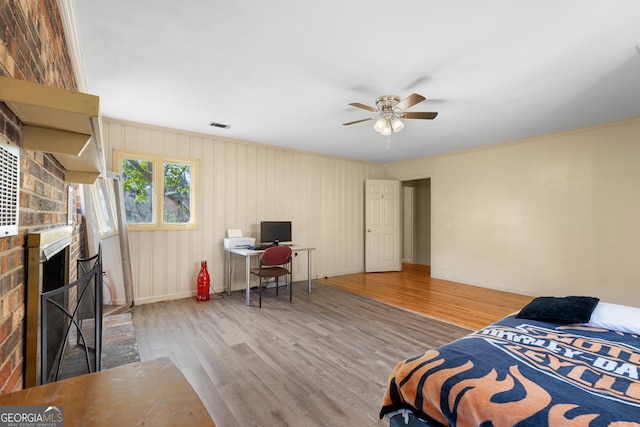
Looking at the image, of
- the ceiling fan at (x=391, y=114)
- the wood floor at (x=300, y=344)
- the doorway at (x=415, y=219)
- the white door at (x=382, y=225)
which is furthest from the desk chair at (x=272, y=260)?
the doorway at (x=415, y=219)

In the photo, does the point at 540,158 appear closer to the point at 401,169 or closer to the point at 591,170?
the point at 591,170

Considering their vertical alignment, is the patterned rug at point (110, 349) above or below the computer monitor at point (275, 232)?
below

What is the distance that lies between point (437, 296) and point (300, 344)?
2.61 meters

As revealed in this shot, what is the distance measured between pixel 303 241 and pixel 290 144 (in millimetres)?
1815

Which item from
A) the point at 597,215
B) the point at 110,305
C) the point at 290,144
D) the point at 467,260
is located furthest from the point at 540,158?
the point at 110,305

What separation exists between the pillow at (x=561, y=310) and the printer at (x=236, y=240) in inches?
138

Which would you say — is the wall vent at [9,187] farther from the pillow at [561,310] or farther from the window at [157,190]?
the window at [157,190]

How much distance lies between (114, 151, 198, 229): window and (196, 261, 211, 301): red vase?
649 mm

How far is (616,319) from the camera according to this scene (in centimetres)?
176

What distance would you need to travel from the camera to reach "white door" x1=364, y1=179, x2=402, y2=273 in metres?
6.33

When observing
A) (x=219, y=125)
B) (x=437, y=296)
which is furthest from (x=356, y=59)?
(x=437, y=296)

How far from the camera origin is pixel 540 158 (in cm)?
443

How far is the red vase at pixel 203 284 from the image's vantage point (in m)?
4.16

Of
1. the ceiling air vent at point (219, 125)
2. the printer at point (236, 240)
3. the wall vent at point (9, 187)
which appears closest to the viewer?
the wall vent at point (9, 187)
